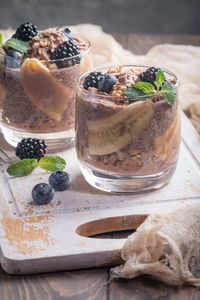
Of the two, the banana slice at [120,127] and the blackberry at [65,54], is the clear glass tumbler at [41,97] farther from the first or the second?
the banana slice at [120,127]

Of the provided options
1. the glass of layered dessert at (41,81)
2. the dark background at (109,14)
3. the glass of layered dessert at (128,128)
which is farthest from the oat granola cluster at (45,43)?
the dark background at (109,14)

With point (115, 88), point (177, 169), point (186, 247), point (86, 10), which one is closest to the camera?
point (186, 247)

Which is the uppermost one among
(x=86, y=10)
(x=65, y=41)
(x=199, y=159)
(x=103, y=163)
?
(x=65, y=41)

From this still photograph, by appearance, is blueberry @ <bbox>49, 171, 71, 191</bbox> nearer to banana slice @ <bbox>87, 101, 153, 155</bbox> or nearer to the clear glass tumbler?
banana slice @ <bbox>87, 101, 153, 155</bbox>

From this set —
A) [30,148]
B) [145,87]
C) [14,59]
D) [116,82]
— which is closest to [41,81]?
[14,59]

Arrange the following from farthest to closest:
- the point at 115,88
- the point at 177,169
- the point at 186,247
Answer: the point at 177,169
the point at 115,88
the point at 186,247

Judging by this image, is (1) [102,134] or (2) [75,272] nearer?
(2) [75,272]

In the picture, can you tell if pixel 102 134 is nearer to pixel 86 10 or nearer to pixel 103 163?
pixel 103 163

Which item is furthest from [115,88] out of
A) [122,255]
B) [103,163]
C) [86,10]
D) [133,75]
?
[86,10]
